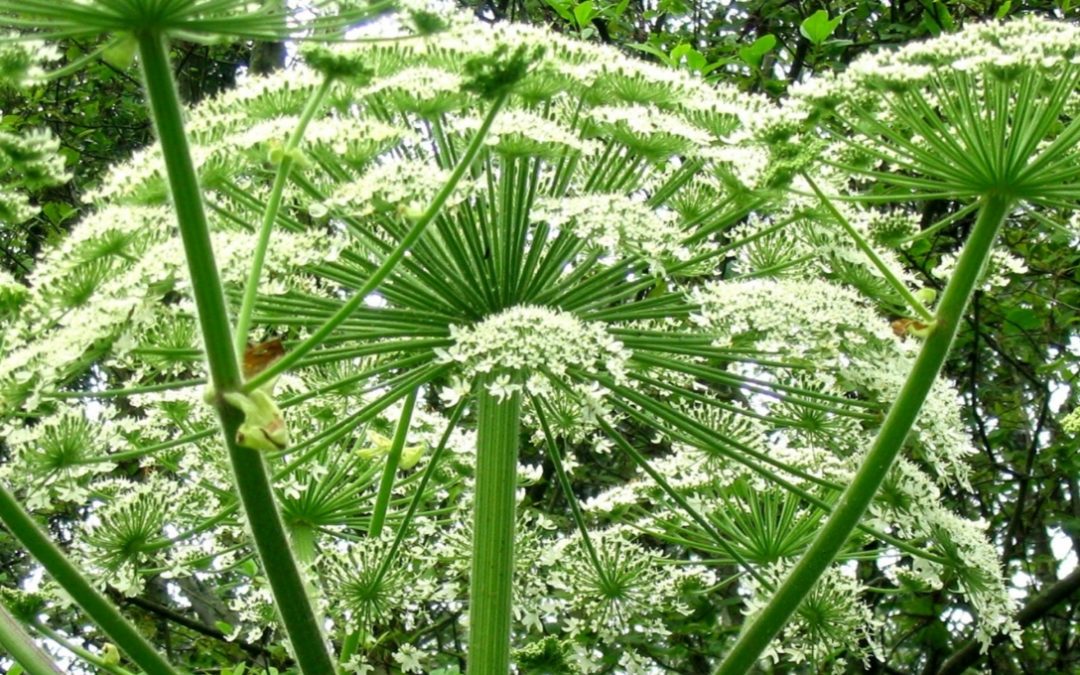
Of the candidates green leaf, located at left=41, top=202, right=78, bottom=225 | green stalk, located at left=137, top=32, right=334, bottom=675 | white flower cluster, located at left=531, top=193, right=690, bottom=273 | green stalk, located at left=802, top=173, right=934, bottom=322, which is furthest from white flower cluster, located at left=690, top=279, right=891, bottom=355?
green leaf, located at left=41, top=202, right=78, bottom=225

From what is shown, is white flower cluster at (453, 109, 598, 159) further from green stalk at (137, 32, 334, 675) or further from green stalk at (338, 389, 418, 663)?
green stalk at (137, 32, 334, 675)

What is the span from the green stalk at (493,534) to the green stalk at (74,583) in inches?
32.6

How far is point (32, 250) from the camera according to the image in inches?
368

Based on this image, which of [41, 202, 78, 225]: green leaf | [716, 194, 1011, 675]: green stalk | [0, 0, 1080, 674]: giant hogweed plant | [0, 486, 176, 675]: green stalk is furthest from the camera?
[41, 202, 78, 225]: green leaf

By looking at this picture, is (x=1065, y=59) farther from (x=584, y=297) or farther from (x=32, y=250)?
(x=32, y=250)

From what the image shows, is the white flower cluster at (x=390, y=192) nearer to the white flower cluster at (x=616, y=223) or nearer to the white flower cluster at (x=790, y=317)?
the white flower cluster at (x=616, y=223)

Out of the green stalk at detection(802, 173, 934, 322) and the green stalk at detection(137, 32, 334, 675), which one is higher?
the green stalk at detection(802, 173, 934, 322)

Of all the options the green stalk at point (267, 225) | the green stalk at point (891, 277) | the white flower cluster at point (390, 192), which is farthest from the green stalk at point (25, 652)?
the green stalk at point (891, 277)

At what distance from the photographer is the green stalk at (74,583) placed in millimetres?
2650

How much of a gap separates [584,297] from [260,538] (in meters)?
1.37

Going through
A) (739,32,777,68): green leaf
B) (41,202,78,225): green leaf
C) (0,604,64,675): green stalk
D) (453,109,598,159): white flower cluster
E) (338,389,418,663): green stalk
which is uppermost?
(41,202,78,225): green leaf

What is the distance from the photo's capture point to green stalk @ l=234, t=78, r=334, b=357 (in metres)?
2.54

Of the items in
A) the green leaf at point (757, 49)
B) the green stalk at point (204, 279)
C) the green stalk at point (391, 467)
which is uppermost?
the green leaf at point (757, 49)

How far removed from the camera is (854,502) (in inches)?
118
